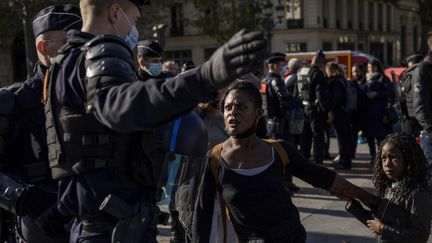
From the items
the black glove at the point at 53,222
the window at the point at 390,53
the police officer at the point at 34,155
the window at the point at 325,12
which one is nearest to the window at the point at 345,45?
the window at the point at 325,12

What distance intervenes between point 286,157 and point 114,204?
1300 millimetres

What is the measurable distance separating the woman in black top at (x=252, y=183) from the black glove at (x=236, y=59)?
1359mm

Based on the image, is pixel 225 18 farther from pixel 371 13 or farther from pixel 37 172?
pixel 37 172

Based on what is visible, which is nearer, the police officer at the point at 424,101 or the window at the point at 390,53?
the police officer at the point at 424,101

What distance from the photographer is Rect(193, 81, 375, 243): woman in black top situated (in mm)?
3021

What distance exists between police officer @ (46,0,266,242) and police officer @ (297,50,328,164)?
721cm

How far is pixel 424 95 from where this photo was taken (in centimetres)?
566

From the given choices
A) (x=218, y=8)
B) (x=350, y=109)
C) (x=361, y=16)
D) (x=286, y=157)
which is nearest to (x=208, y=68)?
(x=286, y=157)

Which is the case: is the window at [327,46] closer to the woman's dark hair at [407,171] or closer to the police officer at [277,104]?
the police officer at [277,104]

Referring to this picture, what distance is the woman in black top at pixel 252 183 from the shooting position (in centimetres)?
302

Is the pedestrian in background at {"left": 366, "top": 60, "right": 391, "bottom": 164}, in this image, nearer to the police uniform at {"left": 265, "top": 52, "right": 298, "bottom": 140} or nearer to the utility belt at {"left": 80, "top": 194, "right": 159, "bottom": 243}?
the police uniform at {"left": 265, "top": 52, "right": 298, "bottom": 140}

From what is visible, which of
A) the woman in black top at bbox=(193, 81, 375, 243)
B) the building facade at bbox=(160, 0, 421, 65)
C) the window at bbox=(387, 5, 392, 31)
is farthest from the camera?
the window at bbox=(387, 5, 392, 31)

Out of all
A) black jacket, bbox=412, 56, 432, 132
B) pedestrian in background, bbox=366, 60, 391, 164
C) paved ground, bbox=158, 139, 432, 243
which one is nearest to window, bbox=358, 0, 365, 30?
pedestrian in background, bbox=366, 60, 391, 164

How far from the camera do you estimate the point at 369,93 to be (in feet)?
32.4
